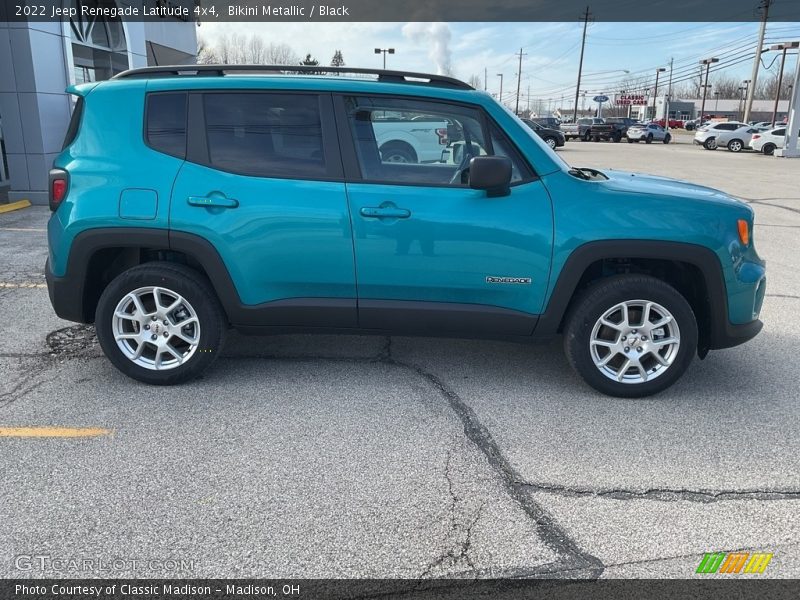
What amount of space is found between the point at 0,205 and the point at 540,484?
1156cm

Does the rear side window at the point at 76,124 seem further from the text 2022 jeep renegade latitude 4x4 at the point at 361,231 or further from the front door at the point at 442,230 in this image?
the front door at the point at 442,230

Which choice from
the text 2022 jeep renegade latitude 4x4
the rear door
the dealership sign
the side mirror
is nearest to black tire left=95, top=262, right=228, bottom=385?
the text 2022 jeep renegade latitude 4x4

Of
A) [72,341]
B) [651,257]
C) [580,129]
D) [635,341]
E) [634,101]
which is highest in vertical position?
[634,101]

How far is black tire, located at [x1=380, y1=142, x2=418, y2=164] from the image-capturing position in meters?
3.93

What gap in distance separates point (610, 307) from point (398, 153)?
159 centimetres

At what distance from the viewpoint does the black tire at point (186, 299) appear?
12.9 ft

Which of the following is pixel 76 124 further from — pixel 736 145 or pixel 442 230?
pixel 736 145

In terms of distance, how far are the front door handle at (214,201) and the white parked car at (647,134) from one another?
46179mm

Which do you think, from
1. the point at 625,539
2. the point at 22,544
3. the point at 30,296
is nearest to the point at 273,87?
the point at 22,544

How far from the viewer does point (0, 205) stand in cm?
1127

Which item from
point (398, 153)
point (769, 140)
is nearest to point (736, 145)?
point (769, 140)

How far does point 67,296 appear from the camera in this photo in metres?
4.04

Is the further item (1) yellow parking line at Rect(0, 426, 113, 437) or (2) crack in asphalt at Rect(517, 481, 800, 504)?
(1) yellow parking line at Rect(0, 426, 113, 437)

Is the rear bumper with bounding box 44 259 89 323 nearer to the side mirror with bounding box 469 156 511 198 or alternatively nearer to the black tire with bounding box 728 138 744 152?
the side mirror with bounding box 469 156 511 198
